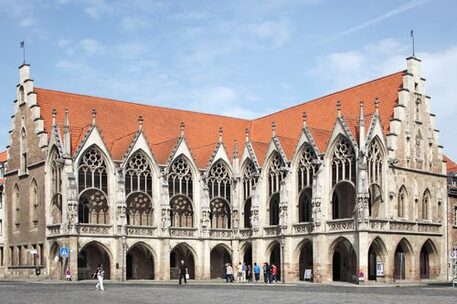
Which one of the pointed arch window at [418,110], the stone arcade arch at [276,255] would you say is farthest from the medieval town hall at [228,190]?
the stone arcade arch at [276,255]

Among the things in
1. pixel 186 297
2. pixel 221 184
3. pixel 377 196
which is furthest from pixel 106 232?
pixel 186 297

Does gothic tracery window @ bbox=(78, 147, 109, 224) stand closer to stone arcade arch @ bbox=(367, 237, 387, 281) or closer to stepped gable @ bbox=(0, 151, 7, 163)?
stone arcade arch @ bbox=(367, 237, 387, 281)

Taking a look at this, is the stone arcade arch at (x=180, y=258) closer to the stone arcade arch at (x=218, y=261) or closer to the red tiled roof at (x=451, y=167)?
the stone arcade arch at (x=218, y=261)

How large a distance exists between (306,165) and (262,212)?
6488 millimetres

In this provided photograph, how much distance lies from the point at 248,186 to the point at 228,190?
78.5 inches

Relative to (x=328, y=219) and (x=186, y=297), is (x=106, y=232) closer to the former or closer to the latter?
(x=328, y=219)

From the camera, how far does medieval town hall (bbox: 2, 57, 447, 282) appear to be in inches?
2281

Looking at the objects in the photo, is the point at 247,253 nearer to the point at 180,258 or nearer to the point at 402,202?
the point at 180,258

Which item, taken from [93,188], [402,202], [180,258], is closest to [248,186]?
[180,258]

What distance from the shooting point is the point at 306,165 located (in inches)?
2420

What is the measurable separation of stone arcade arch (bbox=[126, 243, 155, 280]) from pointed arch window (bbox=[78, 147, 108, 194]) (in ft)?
22.9

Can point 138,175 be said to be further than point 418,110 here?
Yes

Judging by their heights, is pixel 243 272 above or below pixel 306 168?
below

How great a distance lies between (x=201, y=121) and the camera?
243 ft
